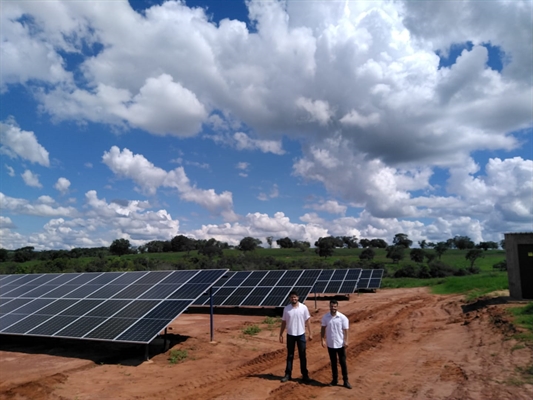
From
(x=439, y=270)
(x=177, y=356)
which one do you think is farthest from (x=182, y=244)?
(x=177, y=356)

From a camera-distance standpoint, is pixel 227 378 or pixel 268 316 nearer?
pixel 227 378

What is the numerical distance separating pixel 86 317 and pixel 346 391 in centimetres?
961

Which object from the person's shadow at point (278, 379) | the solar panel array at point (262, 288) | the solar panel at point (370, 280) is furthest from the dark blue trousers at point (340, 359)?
the solar panel at point (370, 280)

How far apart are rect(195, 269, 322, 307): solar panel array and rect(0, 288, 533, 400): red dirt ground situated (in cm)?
449

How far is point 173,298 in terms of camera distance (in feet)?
47.0

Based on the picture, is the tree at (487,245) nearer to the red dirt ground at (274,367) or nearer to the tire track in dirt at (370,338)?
the tire track in dirt at (370,338)

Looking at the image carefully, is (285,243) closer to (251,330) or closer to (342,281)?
(342,281)

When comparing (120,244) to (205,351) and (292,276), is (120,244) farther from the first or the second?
(205,351)

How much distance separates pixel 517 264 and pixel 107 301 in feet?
65.1

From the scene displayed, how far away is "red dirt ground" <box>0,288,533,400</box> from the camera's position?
9.01 m

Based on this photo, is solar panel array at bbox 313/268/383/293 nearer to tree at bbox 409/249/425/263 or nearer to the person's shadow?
the person's shadow

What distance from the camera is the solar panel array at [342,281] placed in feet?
96.3

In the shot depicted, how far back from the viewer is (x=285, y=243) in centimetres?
12081

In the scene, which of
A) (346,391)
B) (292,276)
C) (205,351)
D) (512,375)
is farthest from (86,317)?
(292,276)
